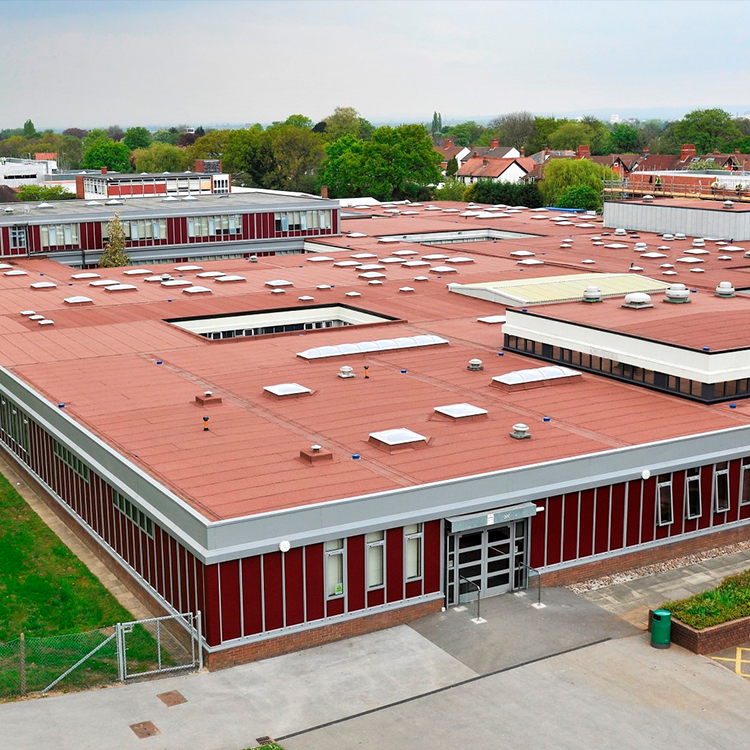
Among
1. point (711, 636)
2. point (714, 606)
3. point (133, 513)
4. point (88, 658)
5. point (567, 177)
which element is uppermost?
point (567, 177)

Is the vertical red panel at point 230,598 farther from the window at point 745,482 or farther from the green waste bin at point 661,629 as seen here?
the window at point 745,482

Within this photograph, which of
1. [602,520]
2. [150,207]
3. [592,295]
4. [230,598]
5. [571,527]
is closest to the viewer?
[230,598]

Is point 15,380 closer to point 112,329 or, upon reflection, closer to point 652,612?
point 112,329

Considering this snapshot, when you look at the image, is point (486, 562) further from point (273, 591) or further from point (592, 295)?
point (592, 295)

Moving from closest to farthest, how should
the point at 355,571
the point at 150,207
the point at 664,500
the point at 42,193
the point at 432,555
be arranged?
1. the point at 355,571
2. the point at 432,555
3. the point at 664,500
4. the point at 150,207
5. the point at 42,193

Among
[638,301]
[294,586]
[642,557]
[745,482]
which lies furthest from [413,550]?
[638,301]

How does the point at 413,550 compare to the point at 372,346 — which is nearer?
the point at 413,550

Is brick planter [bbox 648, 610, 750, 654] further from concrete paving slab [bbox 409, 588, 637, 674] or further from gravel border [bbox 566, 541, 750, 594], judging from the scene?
gravel border [bbox 566, 541, 750, 594]

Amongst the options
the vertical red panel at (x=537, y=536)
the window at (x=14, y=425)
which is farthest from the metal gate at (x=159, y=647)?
the window at (x=14, y=425)
